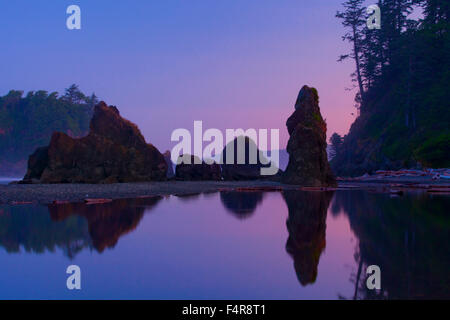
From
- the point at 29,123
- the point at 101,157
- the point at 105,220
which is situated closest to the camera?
the point at 105,220

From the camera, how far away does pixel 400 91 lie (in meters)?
55.8

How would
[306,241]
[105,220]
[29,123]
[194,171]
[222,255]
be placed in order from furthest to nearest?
[29,123]
[194,171]
[105,220]
[306,241]
[222,255]

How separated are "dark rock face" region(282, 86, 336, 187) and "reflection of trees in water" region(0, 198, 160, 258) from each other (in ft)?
77.9

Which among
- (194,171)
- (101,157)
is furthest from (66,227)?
(194,171)

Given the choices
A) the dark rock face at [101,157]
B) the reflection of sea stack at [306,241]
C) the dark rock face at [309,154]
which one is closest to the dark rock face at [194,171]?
the dark rock face at [101,157]

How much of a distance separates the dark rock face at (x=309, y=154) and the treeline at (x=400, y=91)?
1464cm

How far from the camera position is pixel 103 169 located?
35750 mm

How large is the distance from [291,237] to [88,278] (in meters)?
5.32

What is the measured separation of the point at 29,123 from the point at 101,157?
365 ft

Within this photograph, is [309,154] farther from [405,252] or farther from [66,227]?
[405,252]

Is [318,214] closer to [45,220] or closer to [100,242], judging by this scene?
[100,242]

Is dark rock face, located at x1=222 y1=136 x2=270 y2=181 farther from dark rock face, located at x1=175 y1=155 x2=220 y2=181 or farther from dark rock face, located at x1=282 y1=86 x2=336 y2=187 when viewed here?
dark rock face, located at x1=282 y1=86 x2=336 y2=187

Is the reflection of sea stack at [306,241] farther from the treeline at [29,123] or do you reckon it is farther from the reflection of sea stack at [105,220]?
the treeline at [29,123]

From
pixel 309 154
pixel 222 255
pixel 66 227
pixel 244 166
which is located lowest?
pixel 222 255
